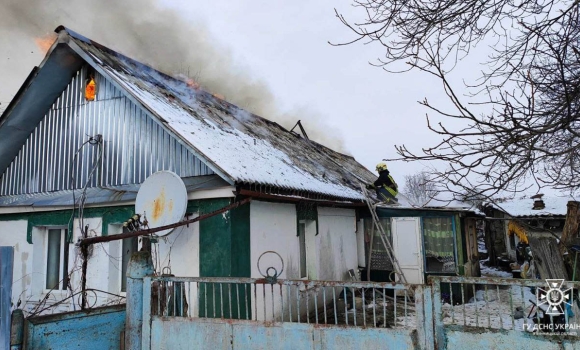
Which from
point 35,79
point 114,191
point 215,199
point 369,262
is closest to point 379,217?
point 369,262

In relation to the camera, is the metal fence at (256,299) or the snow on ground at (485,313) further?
the snow on ground at (485,313)

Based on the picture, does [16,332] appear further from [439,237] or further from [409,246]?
[439,237]

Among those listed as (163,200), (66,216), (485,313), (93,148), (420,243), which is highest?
(93,148)

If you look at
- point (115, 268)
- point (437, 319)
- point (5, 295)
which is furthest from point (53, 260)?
point (437, 319)

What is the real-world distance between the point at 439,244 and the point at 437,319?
310 inches

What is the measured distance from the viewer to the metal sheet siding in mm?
7324

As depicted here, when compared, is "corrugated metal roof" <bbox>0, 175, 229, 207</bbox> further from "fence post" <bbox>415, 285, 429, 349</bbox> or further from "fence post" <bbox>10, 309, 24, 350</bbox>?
"fence post" <bbox>415, 285, 429, 349</bbox>

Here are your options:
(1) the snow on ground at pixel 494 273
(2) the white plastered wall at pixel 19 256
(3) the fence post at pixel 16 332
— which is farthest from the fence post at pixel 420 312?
(1) the snow on ground at pixel 494 273

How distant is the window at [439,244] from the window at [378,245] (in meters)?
1.05

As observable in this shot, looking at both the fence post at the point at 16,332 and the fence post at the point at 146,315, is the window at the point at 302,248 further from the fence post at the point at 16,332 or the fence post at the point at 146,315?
the fence post at the point at 16,332

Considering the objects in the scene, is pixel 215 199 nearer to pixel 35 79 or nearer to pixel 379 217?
pixel 35 79

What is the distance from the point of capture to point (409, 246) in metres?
11.3

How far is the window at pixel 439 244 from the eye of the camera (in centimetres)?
1095

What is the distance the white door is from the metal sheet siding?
6.79 m
